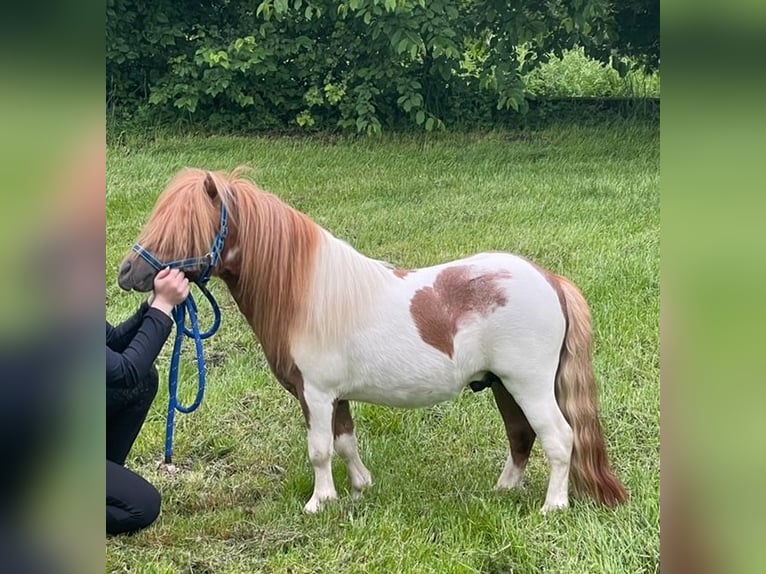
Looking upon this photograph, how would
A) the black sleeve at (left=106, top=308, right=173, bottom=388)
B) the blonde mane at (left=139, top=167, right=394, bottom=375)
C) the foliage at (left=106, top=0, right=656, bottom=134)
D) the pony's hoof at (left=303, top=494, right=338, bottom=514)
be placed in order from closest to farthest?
1. the black sleeve at (left=106, top=308, right=173, bottom=388)
2. the blonde mane at (left=139, top=167, right=394, bottom=375)
3. the pony's hoof at (left=303, top=494, right=338, bottom=514)
4. the foliage at (left=106, top=0, right=656, bottom=134)

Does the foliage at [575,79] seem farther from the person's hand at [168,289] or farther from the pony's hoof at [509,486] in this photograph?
the person's hand at [168,289]

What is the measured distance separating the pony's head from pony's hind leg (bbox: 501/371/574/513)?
0.92 m

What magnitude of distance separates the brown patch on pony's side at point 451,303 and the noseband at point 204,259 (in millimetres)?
561

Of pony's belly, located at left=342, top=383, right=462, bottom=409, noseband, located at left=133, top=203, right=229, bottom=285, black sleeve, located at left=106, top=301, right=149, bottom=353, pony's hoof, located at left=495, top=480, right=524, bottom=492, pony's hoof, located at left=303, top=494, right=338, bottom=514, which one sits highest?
noseband, located at left=133, top=203, right=229, bottom=285

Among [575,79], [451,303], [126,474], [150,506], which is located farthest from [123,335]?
[575,79]

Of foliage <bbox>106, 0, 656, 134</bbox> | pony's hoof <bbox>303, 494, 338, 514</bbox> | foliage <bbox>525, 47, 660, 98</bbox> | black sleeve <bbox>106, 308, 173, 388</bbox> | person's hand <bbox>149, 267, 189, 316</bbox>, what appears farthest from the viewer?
foliage <bbox>525, 47, 660, 98</bbox>

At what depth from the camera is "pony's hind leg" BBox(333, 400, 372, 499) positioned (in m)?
2.38

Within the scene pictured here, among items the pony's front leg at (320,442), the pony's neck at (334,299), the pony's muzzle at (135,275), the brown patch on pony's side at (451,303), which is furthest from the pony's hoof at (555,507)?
the pony's muzzle at (135,275)

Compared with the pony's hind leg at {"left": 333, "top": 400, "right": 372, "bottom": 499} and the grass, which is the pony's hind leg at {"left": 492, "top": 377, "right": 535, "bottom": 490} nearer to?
the grass

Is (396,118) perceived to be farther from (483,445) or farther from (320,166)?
(483,445)

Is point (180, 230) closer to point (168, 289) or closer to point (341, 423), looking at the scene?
point (168, 289)

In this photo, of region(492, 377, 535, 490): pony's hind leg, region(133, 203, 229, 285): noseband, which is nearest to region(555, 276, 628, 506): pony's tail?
Result: region(492, 377, 535, 490): pony's hind leg

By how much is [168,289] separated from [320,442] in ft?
2.05
